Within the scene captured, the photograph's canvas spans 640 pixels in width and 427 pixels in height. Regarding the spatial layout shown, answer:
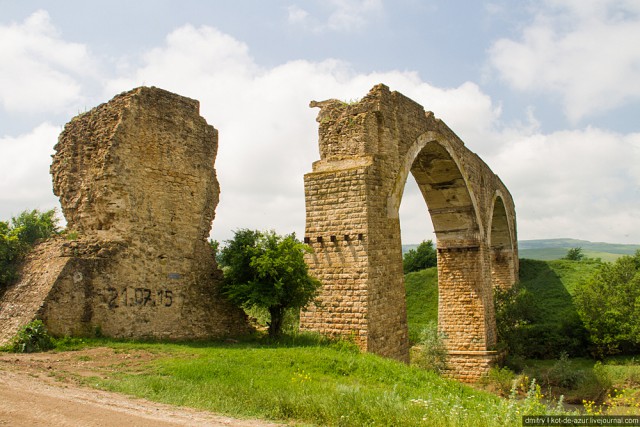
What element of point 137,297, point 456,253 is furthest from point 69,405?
point 456,253

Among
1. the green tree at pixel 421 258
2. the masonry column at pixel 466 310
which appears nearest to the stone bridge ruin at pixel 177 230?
the masonry column at pixel 466 310

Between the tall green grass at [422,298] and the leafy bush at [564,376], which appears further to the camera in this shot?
the tall green grass at [422,298]

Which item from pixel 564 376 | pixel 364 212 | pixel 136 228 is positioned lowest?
pixel 564 376

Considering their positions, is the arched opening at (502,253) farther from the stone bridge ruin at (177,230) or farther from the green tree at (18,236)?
the green tree at (18,236)

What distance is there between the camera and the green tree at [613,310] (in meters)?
15.4

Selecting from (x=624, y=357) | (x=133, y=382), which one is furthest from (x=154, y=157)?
(x=624, y=357)

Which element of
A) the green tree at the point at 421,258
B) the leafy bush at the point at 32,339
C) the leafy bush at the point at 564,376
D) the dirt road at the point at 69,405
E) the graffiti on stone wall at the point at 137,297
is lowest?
the leafy bush at the point at 564,376

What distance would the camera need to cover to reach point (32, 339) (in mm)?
7352

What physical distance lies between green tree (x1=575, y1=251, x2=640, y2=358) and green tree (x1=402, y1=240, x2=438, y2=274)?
1590cm

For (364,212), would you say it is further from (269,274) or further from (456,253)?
(456,253)

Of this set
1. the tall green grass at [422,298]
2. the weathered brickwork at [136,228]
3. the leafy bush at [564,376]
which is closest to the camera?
the weathered brickwork at [136,228]

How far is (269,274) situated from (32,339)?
11.9 feet

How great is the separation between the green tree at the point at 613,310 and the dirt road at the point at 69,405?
14361 millimetres

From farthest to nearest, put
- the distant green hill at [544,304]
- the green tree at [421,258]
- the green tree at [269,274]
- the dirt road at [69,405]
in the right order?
the green tree at [421,258]
the distant green hill at [544,304]
the green tree at [269,274]
the dirt road at [69,405]
